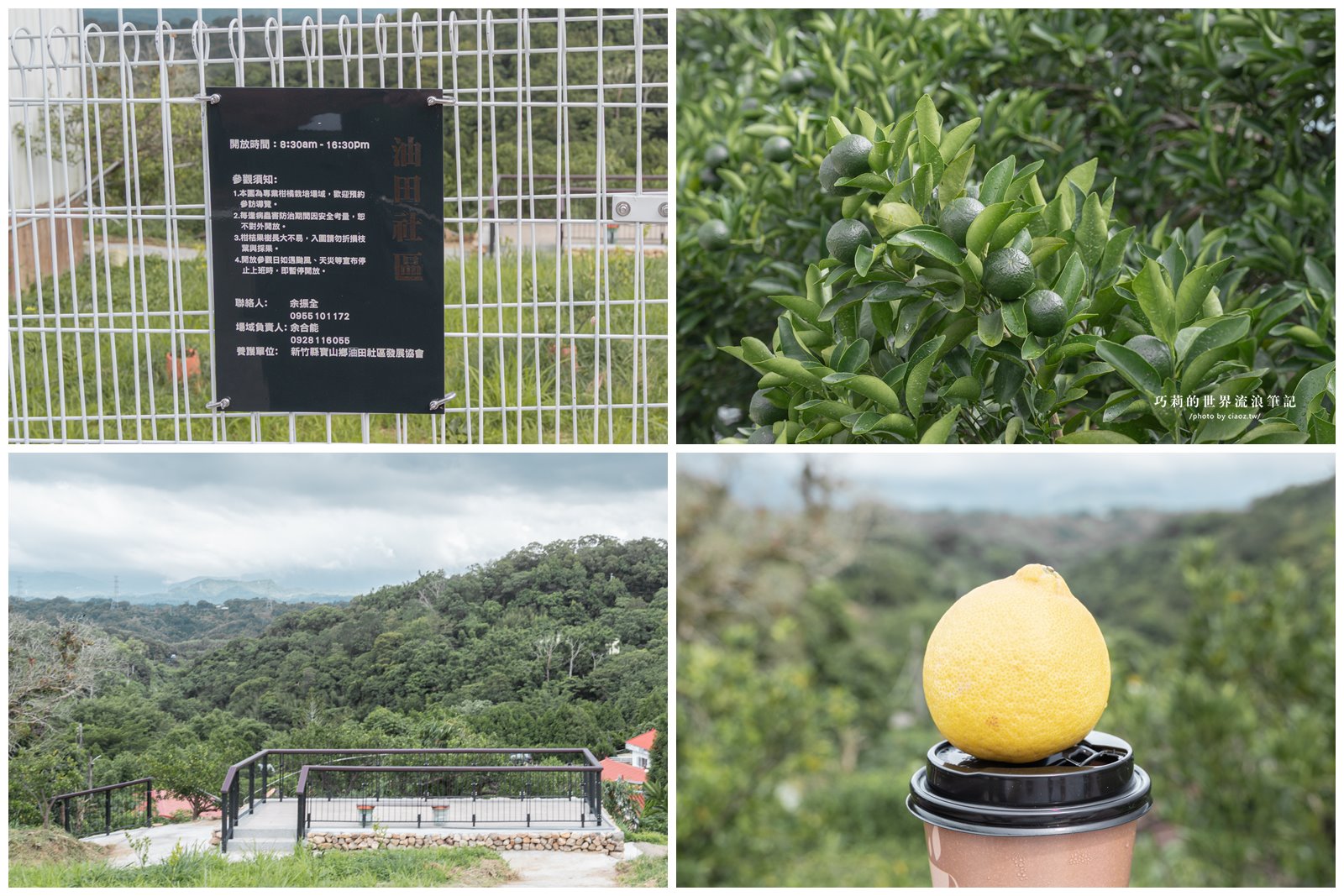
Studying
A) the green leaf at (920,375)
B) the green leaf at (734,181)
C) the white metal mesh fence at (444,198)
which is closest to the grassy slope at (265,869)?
the white metal mesh fence at (444,198)

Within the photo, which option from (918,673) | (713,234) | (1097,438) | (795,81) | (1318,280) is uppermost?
(795,81)

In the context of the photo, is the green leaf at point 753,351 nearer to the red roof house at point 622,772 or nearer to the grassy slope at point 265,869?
the red roof house at point 622,772

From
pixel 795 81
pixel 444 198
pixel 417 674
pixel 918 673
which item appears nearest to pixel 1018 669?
pixel 417 674

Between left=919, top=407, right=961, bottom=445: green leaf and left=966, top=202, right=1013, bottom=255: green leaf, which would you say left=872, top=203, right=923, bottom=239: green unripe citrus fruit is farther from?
left=919, top=407, right=961, bottom=445: green leaf

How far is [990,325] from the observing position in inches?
45.5

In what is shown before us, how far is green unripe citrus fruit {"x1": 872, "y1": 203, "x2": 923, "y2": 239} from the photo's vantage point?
1.16 m

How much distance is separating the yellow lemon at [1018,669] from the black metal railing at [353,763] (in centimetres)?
65

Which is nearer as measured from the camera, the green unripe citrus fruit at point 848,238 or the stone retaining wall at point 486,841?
the green unripe citrus fruit at point 848,238

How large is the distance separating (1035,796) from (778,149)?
143 centimetres

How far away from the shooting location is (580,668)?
143 cm

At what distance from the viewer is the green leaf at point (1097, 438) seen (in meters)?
1.20

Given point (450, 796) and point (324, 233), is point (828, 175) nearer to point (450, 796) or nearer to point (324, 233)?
point (324, 233)

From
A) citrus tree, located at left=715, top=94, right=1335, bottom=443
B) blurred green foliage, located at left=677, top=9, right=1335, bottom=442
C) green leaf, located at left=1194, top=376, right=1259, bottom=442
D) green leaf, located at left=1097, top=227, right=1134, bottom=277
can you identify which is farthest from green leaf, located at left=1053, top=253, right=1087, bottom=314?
blurred green foliage, located at left=677, top=9, right=1335, bottom=442

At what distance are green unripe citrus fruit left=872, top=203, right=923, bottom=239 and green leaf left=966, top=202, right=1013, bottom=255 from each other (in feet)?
0.21
